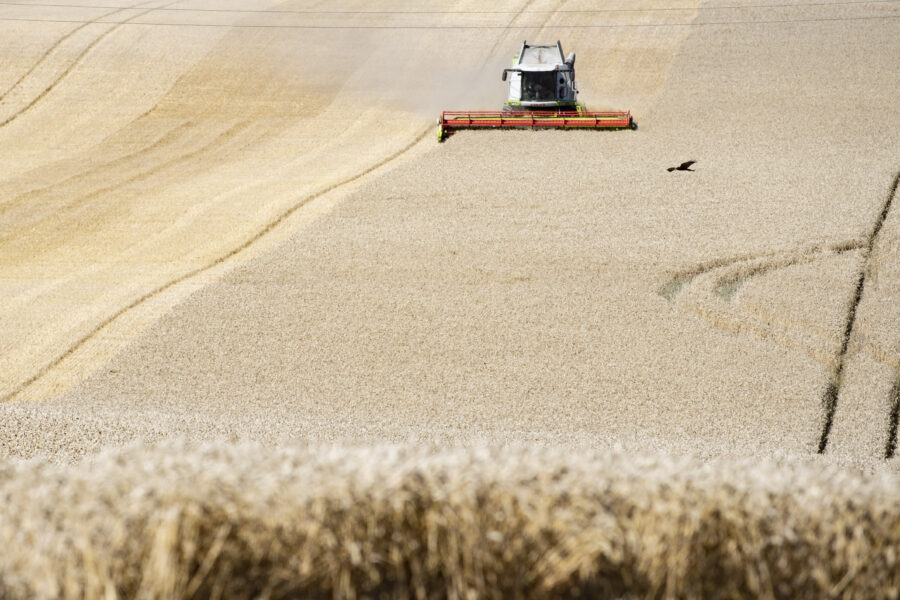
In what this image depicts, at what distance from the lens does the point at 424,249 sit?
60.5 feet

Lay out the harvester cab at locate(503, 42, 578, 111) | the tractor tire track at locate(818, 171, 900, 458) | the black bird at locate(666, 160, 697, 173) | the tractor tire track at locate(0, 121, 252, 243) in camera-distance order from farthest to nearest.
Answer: the harvester cab at locate(503, 42, 578, 111) → the tractor tire track at locate(0, 121, 252, 243) → the black bird at locate(666, 160, 697, 173) → the tractor tire track at locate(818, 171, 900, 458)

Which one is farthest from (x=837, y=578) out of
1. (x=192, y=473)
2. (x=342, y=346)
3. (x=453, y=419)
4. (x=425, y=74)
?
(x=425, y=74)

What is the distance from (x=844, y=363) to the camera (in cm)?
1355

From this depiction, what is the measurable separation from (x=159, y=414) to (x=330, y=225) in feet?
29.9

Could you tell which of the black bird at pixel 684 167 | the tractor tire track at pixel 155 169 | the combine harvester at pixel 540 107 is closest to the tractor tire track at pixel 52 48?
the tractor tire track at pixel 155 169

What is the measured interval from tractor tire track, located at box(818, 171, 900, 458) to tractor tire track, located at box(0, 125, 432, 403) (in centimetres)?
1097

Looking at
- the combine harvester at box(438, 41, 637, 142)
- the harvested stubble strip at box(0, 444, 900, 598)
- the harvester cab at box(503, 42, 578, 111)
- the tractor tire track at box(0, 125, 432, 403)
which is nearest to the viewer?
the harvested stubble strip at box(0, 444, 900, 598)

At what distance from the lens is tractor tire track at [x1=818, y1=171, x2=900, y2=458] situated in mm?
11406

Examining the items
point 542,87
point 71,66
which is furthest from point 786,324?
point 71,66

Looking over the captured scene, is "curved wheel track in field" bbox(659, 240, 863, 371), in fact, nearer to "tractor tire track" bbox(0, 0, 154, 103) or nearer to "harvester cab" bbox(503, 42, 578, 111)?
"harvester cab" bbox(503, 42, 578, 111)

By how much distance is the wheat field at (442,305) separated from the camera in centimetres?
449

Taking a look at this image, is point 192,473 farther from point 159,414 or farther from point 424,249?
point 424,249

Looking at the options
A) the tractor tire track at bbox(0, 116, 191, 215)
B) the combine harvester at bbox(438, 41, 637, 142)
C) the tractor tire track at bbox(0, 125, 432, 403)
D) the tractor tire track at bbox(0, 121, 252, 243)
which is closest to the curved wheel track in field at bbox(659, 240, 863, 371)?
the tractor tire track at bbox(0, 125, 432, 403)

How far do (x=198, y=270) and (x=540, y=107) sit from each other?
13940mm
